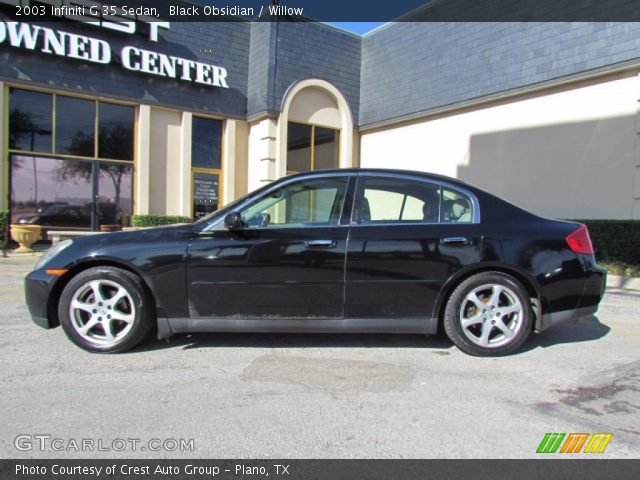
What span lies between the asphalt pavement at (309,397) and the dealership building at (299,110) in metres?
7.58

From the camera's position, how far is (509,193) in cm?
1213

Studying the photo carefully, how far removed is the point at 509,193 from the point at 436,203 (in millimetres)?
8733

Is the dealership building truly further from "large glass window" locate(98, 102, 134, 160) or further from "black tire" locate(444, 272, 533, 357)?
"black tire" locate(444, 272, 533, 357)

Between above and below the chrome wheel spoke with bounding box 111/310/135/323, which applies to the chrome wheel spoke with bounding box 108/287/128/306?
above

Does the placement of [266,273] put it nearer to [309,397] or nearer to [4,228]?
[309,397]

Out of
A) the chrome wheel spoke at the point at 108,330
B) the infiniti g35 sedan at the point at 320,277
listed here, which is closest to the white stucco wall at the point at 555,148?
the infiniti g35 sedan at the point at 320,277

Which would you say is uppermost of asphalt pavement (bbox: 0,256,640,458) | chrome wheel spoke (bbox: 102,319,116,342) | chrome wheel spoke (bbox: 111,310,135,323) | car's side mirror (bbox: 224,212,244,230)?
car's side mirror (bbox: 224,212,244,230)

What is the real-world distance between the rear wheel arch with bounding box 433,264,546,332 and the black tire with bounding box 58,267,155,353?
8.16 feet

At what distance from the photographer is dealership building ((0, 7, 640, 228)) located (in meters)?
10.7

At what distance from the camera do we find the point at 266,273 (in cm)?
402

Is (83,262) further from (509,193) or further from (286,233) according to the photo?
(509,193)

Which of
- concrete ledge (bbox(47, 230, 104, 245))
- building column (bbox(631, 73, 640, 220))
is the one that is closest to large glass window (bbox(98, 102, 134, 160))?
concrete ledge (bbox(47, 230, 104, 245))

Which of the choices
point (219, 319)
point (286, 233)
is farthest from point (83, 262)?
point (286, 233)

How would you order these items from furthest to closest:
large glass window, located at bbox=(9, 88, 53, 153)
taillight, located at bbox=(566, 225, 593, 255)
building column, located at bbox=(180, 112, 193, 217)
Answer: building column, located at bbox=(180, 112, 193, 217) < large glass window, located at bbox=(9, 88, 53, 153) < taillight, located at bbox=(566, 225, 593, 255)
